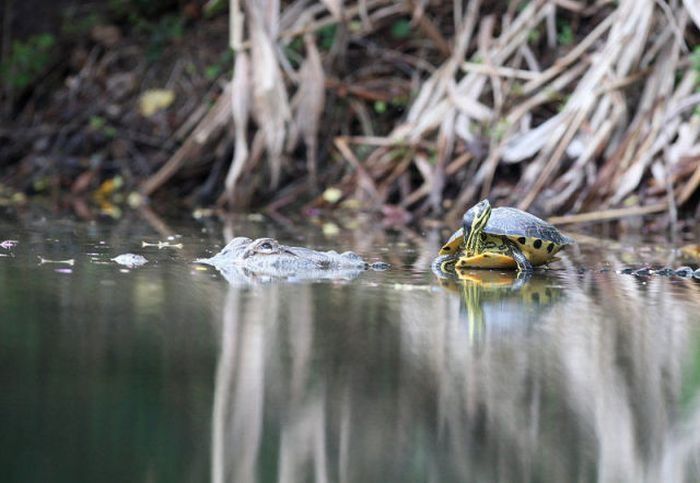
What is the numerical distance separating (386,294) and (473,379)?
162 centimetres

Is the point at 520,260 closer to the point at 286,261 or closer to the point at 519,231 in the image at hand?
the point at 519,231

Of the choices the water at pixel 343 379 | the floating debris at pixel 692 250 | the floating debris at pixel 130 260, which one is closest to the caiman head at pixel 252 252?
the floating debris at pixel 130 260

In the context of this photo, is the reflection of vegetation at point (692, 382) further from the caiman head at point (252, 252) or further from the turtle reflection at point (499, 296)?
the caiman head at point (252, 252)

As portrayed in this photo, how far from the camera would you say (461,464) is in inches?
80.4

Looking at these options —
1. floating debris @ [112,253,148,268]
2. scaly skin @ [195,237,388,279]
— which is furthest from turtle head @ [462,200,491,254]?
floating debris @ [112,253,148,268]

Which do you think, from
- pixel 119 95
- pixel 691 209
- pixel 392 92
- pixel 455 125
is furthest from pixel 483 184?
pixel 119 95

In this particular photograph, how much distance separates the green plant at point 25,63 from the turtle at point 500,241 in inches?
420

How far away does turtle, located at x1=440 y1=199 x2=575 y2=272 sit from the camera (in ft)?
17.7

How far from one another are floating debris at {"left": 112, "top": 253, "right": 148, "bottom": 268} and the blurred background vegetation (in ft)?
13.1

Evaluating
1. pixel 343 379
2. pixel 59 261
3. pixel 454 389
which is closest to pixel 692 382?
pixel 454 389

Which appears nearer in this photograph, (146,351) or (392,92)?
(146,351)

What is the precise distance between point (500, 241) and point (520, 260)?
0.66 feet

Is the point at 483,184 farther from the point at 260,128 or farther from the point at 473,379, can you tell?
the point at 473,379

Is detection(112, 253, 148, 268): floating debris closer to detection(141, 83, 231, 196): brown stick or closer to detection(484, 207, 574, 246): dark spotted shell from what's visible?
detection(484, 207, 574, 246): dark spotted shell
